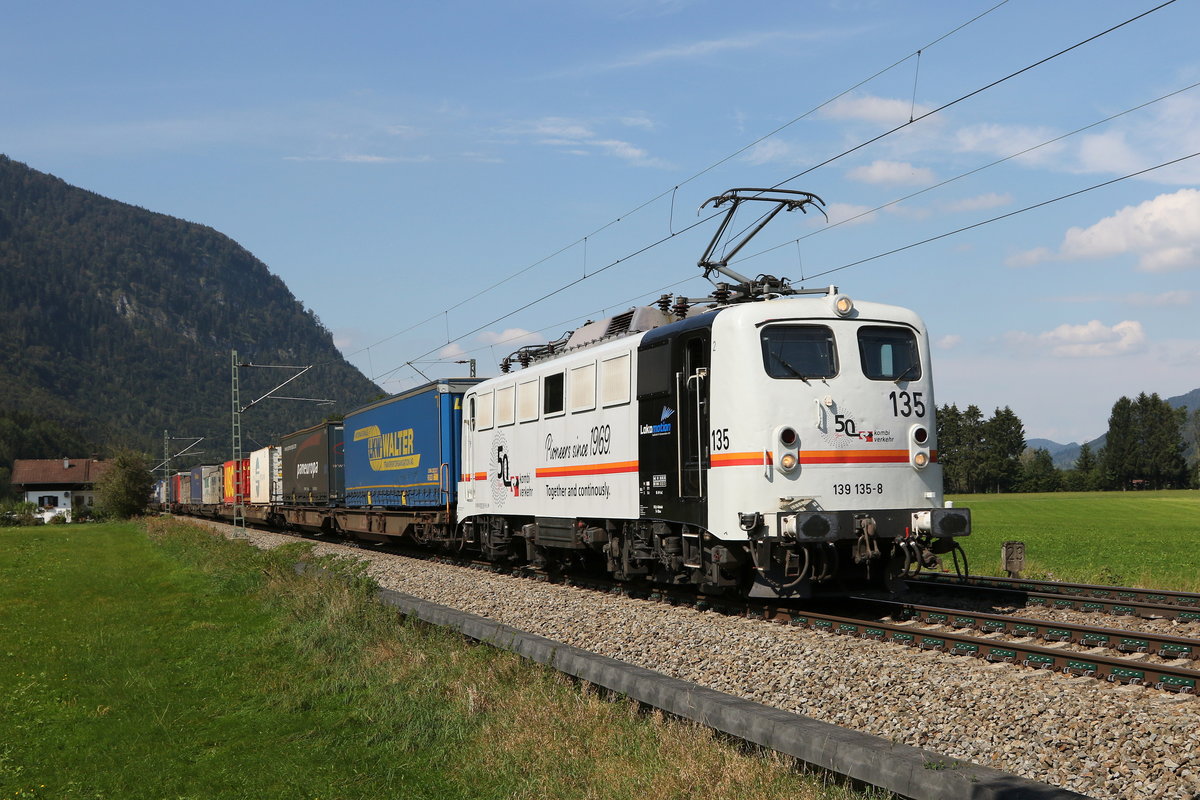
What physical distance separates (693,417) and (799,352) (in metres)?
1.54

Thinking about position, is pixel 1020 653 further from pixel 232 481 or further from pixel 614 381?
pixel 232 481

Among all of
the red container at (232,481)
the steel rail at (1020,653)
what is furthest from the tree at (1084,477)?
the steel rail at (1020,653)

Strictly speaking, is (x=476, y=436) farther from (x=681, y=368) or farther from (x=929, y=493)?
(x=929, y=493)

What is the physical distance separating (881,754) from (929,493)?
771cm

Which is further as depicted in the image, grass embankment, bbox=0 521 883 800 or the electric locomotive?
the electric locomotive

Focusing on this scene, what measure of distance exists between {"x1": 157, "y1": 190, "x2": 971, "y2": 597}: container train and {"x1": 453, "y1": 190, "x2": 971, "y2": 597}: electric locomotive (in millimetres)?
19

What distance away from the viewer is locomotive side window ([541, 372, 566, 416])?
1706cm

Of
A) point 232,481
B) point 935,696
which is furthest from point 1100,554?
point 232,481

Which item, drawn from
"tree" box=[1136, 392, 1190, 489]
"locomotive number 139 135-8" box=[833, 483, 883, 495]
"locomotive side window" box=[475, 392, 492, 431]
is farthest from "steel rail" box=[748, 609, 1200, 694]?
"tree" box=[1136, 392, 1190, 489]

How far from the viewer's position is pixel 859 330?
42.6 feet

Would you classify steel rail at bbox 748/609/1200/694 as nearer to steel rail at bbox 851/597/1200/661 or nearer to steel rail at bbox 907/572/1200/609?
steel rail at bbox 851/597/1200/661

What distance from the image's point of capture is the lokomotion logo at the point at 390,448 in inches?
992

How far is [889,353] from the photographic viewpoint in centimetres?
1311

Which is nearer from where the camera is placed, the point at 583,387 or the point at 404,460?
the point at 583,387
